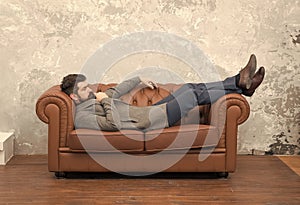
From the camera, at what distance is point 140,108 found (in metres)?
4.97

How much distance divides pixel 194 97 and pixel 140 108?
0.48 metres

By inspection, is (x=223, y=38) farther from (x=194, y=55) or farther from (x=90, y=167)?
(x=90, y=167)

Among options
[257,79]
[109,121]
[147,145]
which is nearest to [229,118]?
[257,79]

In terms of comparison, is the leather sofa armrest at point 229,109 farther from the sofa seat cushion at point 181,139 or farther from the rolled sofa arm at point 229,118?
the sofa seat cushion at point 181,139

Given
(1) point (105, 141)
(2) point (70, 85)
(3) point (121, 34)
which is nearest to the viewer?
(1) point (105, 141)

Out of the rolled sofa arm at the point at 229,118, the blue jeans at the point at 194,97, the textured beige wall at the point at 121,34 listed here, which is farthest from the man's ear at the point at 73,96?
the rolled sofa arm at the point at 229,118

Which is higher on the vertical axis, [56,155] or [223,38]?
[223,38]

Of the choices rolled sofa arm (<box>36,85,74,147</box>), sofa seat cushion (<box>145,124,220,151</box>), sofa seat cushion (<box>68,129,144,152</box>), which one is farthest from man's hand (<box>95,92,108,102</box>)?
sofa seat cushion (<box>145,124,220,151</box>)

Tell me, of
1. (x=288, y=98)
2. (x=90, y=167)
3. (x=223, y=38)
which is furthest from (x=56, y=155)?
(x=288, y=98)

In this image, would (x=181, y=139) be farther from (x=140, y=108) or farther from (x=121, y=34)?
(x=121, y=34)

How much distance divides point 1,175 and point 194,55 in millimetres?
2226

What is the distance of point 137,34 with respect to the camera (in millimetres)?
5668

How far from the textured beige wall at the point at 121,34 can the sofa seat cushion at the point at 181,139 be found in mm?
1252

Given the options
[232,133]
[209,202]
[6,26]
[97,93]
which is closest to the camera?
[209,202]
